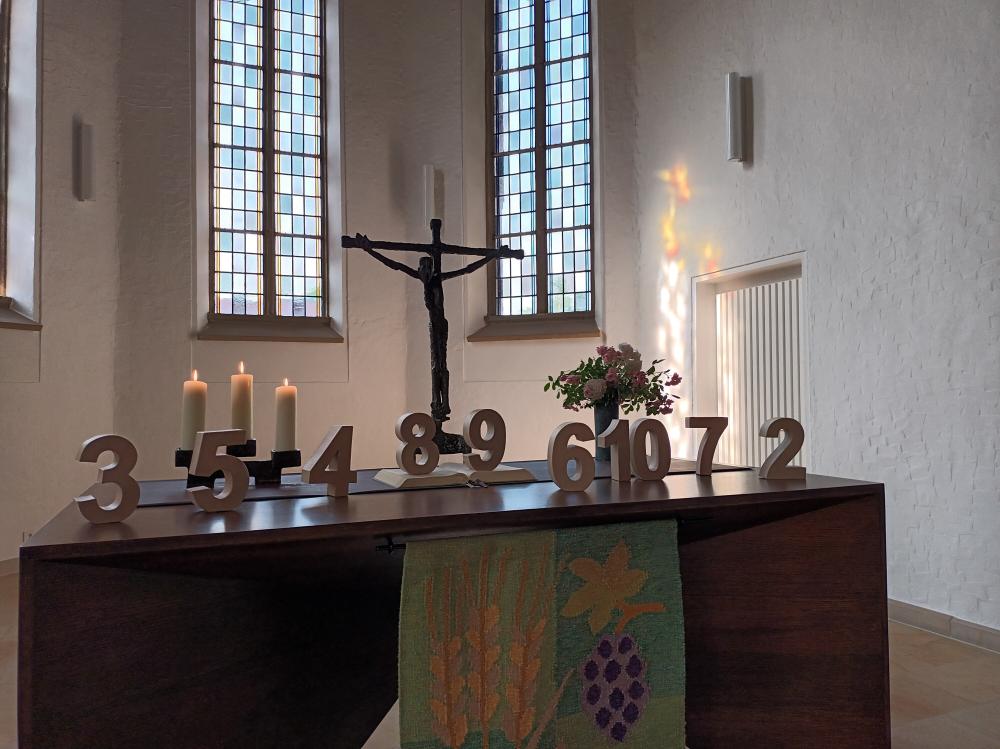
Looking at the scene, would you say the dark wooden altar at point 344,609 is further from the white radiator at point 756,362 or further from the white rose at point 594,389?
the white radiator at point 756,362

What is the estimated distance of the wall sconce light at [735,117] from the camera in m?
5.38

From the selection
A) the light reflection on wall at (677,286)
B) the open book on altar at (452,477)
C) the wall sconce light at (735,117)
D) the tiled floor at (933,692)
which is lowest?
the tiled floor at (933,692)

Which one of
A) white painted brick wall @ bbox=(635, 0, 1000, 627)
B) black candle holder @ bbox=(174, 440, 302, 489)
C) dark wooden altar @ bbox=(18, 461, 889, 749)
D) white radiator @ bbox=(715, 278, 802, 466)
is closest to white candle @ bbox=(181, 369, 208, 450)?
black candle holder @ bbox=(174, 440, 302, 489)

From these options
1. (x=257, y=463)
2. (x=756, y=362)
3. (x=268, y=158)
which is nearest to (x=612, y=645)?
(x=257, y=463)

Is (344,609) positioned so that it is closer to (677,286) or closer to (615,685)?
(615,685)

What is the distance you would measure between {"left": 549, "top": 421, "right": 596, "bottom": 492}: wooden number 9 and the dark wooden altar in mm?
41

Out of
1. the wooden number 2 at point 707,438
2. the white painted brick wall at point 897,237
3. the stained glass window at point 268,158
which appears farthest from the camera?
the stained glass window at point 268,158

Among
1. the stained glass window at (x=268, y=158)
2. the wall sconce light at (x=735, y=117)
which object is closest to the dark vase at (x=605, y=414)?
the wall sconce light at (x=735, y=117)

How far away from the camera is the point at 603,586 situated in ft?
6.64

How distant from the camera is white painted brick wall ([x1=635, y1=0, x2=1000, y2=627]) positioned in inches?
149

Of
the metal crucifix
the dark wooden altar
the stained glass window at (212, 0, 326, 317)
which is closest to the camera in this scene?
the dark wooden altar

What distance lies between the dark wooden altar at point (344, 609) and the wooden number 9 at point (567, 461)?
4 cm

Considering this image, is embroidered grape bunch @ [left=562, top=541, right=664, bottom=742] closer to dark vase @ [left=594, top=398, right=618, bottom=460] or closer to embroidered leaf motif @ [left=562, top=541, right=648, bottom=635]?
embroidered leaf motif @ [left=562, top=541, right=648, bottom=635]

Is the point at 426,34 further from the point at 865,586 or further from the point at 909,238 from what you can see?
the point at 865,586
